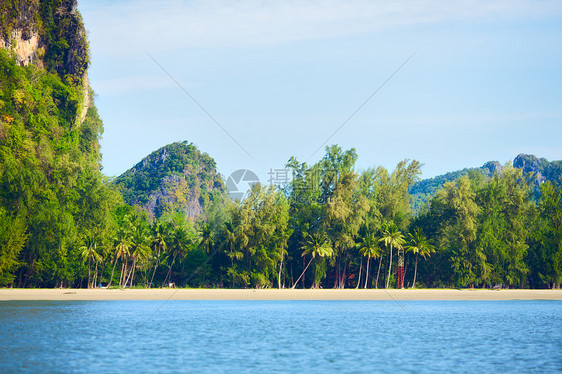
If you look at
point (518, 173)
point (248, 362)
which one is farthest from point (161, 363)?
point (518, 173)

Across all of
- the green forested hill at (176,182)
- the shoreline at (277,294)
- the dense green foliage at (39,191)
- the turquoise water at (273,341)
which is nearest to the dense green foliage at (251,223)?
the dense green foliage at (39,191)

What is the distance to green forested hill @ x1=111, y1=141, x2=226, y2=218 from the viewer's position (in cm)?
17212

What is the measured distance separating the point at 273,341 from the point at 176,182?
153 metres

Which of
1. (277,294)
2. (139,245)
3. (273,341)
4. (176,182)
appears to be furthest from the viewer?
(176,182)

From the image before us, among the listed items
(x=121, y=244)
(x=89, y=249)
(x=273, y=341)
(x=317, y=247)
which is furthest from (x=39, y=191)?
(x=273, y=341)

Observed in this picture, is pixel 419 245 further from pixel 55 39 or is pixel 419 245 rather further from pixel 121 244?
pixel 55 39

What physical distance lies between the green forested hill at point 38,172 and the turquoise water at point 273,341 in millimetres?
16556

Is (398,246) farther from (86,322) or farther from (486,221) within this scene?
(86,322)

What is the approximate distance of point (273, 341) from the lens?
95.5 feet

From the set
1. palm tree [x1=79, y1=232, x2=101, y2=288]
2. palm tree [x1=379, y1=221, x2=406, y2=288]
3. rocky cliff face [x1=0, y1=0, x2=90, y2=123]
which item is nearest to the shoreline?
palm tree [x1=79, y1=232, x2=101, y2=288]

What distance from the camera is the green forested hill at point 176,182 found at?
172m

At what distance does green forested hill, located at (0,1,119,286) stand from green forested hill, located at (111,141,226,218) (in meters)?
89.2

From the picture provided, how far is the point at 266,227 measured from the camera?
71.6 m

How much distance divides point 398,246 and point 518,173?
72.1 feet
